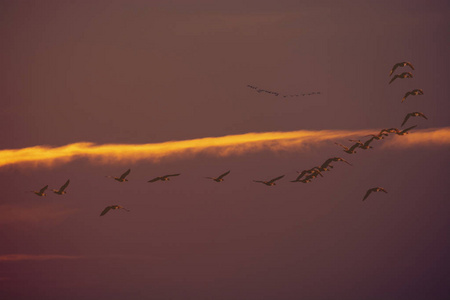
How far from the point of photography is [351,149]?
135m

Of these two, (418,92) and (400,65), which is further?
(418,92)

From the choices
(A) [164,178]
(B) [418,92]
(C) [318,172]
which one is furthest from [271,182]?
(B) [418,92]

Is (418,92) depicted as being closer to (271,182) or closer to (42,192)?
(271,182)

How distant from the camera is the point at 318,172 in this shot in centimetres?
14062

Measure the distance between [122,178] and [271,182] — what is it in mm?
24411

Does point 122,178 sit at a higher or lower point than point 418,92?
lower

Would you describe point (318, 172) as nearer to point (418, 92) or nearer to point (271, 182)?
point (271, 182)

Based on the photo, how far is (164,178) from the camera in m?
134

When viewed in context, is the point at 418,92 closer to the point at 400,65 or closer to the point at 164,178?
the point at 400,65

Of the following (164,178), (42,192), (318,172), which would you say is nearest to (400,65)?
(318,172)

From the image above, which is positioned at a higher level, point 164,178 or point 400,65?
point 400,65

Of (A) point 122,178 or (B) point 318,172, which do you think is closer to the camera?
(A) point 122,178

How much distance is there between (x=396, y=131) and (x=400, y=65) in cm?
1391

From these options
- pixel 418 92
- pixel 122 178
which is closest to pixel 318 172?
pixel 418 92
